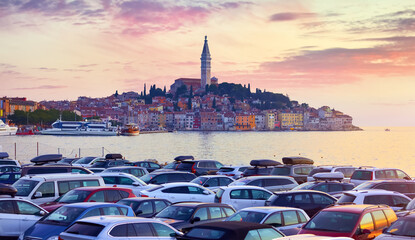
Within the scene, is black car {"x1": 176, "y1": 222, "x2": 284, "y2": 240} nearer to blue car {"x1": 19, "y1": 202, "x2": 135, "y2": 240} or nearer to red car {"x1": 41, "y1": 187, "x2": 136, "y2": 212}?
blue car {"x1": 19, "y1": 202, "x2": 135, "y2": 240}

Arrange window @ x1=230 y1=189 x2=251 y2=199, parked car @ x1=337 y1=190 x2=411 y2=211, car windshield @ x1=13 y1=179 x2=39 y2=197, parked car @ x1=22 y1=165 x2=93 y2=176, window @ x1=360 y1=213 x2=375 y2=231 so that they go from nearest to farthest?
1. window @ x1=360 y1=213 x2=375 y2=231
2. parked car @ x1=337 y1=190 x2=411 y2=211
3. car windshield @ x1=13 y1=179 x2=39 y2=197
4. window @ x1=230 y1=189 x2=251 y2=199
5. parked car @ x1=22 y1=165 x2=93 y2=176

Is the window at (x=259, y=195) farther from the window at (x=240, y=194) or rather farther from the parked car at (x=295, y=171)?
the parked car at (x=295, y=171)

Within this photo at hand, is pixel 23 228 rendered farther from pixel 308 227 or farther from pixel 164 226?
pixel 308 227

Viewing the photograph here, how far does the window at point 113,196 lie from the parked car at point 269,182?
6.51m

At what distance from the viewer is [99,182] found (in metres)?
19.8

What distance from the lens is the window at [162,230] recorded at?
39.0 feet

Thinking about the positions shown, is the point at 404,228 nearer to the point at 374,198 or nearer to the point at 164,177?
the point at 374,198

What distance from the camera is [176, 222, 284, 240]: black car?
10453 mm

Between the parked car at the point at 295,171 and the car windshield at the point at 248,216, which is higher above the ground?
the car windshield at the point at 248,216

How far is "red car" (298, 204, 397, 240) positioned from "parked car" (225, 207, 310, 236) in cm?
164

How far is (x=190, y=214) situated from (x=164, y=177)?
10344 millimetres

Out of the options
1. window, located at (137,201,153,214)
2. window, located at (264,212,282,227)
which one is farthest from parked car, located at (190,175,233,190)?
window, located at (264,212,282,227)

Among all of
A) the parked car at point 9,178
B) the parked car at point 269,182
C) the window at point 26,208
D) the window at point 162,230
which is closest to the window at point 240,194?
the parked car at point 269,182

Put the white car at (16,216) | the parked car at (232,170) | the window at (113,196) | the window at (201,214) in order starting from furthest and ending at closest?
1. the parked car at (232,170)
2. the window at (113,196)
3. the window at (201,214)
4. the white car at (16,216)
